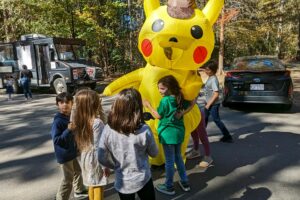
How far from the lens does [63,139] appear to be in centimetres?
296

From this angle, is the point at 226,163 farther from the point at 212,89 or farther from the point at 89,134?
the point at 89,134

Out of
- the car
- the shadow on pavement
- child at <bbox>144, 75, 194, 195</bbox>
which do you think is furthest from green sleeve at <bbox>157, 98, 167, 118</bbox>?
the car

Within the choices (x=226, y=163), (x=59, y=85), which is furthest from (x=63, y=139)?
(x=59, y=85)

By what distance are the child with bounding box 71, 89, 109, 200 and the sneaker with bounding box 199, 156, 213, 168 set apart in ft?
6.34

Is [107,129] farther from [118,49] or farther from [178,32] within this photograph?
[118,49]

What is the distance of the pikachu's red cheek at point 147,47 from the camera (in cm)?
410

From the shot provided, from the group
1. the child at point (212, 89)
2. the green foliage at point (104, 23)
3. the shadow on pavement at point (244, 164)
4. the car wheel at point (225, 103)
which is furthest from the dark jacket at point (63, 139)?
the green foliage at point (104, 23)

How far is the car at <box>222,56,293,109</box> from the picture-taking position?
7.81 m

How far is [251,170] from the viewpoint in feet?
14.5

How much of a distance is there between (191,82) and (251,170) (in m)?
1.57

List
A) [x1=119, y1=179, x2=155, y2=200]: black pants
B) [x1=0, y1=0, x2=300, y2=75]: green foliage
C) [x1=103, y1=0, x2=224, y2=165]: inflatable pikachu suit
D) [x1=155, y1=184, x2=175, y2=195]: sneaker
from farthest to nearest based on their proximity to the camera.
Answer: [x1=0, y1=0, x2=300, y2=75]: green foliage, [x1=103, y1=0, x2=224, y2=165]: inflatable pikachu suit, [x1=155, y1=184, x2=175, y2=195]: sneaker, [x1=119, y1=179, x2=155, y2=200]: black pants

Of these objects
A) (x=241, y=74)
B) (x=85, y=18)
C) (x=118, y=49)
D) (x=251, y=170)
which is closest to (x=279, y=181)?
Result: (x=251, y=170)

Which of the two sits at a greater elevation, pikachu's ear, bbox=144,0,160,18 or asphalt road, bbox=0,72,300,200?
pikachu's ear, bbox=144,0,160,18

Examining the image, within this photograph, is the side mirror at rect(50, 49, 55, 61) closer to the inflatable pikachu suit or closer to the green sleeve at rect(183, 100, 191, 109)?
the inflatable pikachu suit
